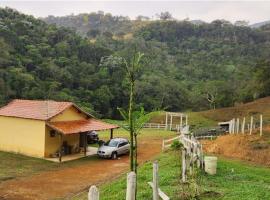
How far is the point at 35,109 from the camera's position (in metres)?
31.1

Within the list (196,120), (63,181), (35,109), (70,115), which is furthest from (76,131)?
(196,120)

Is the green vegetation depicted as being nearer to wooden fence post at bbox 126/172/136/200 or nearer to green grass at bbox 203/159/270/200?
green grass at bbox 203/159/270/200

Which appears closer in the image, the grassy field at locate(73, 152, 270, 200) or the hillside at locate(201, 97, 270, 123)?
the grassy field at locate(73, 152, 270, 200)

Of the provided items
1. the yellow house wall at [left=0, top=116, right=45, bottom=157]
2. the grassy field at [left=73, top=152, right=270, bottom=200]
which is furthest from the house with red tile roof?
the grassy field at [left=73, top=152, right=270, bottom=200]

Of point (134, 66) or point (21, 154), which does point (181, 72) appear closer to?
point (21, 154)

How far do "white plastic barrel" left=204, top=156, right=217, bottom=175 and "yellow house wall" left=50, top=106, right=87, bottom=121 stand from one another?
595 inches

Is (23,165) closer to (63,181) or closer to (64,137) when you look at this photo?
(63,181)

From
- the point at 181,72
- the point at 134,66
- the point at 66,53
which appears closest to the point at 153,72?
the point at 181,72

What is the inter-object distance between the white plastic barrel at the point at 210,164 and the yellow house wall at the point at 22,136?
586 inches

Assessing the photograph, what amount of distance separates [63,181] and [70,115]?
10564 millimetres

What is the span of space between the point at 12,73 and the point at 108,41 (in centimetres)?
5835

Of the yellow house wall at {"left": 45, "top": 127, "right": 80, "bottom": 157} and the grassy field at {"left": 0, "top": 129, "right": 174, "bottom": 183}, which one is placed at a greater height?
the yellow house wall at {"left": 45, "top": 127, "right": 80, "bottom": 157}

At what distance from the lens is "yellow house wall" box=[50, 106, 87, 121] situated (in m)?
30.4

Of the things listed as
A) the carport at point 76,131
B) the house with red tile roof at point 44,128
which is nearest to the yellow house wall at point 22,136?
the house with red tile roof at point 44,128
